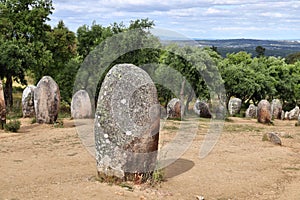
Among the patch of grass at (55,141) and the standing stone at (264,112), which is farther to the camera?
the standing stone at (264,112)

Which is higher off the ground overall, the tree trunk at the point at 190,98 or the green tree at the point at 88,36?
the green tree at the point at 88,36

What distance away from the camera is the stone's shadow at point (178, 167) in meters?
11.2

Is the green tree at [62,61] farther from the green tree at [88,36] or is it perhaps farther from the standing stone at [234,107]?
the standing stone at [234,107]

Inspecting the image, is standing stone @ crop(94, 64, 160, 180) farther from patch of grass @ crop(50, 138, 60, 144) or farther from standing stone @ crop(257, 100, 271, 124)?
standing stone @ crop(257, 100, 271, 124)

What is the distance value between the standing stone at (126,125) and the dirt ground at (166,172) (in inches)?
19.8

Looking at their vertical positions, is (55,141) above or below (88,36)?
below

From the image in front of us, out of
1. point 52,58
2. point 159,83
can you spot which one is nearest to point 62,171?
point 159,83

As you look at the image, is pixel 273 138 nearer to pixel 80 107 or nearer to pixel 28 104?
pixel 80 107

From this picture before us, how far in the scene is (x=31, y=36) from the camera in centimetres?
3256

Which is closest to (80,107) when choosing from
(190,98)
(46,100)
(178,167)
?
(46,100)

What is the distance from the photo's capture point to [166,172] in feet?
36.6

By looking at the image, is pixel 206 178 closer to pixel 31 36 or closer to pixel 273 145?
pixel 273 145

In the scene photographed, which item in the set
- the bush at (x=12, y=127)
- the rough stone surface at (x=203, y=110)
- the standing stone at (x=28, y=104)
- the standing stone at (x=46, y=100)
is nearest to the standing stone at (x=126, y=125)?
the bush at (x=12, y=127)

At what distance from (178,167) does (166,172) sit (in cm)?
99
